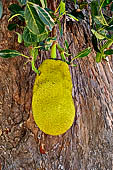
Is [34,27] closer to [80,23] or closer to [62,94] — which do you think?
[62,94]

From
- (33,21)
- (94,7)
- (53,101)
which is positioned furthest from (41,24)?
(94,7)

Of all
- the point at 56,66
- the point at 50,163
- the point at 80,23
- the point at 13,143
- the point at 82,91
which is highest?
the point at 80,23

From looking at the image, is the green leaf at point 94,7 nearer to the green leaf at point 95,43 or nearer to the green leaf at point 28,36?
the green leaf at point 95,43

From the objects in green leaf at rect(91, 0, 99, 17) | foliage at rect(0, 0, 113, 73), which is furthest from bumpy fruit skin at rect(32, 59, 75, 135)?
green leaf at rect(91, 0, 99, 17)

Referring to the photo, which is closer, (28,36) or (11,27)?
(28,36)

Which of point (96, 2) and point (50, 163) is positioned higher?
point (96, 2)

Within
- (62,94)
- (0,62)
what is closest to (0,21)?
(0,62)

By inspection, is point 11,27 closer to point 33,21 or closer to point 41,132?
point 33,21
